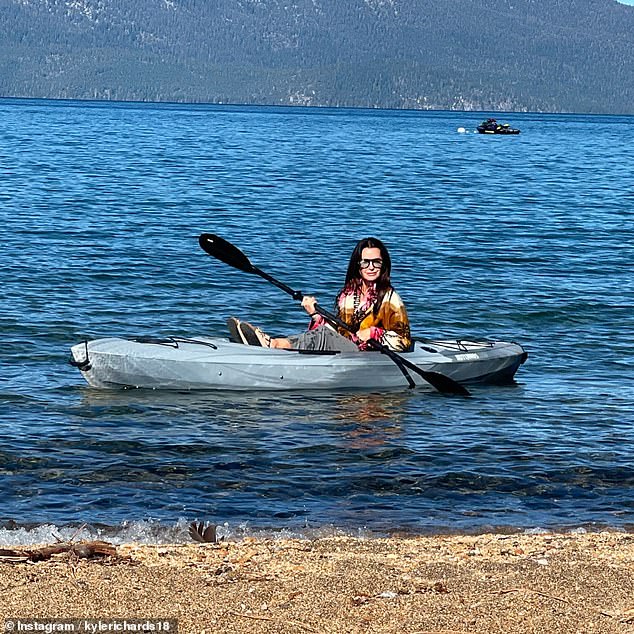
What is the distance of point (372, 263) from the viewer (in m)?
11.6

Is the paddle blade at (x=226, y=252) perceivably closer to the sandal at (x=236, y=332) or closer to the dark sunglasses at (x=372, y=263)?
the sandal at (x=236, y=332)

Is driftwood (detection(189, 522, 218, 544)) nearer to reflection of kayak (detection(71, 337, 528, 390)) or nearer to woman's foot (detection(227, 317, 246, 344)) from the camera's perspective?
reflection of kayak (detection(71, 337, 528, 390))

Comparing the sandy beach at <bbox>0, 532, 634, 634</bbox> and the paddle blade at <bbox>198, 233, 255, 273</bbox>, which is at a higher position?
the paddle blade at <bbox>198, 233, 255, 273</bbox>

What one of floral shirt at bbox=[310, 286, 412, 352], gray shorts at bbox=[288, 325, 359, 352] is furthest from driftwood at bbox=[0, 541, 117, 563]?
gray shorts at bbox=[288, 325, 359, 352]

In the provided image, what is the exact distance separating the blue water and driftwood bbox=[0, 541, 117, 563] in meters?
0.75

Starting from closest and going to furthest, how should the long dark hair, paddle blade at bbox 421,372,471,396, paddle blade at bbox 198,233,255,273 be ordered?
the long dark hair, paddle blade at bbox 421,372,471,396, paddle blade at bbox 198,233,255,273

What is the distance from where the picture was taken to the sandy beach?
5.54m

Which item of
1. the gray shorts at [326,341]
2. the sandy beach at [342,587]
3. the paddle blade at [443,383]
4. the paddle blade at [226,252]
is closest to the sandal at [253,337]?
the gray shorts at [326,341]

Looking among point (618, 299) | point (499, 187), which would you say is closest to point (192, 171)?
point (499, 187)

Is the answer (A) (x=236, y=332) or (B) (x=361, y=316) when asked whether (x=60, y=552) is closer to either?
(B) (x=361, y=316)

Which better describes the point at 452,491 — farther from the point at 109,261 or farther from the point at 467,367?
the point at 109,261

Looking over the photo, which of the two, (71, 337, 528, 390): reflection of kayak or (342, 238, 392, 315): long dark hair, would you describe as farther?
(71, 337, 528, 390): reflection of kayak

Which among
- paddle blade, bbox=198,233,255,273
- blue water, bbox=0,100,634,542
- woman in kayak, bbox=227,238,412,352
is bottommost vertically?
blue water, bbox=0,100,634,542

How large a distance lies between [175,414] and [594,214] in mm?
24336
